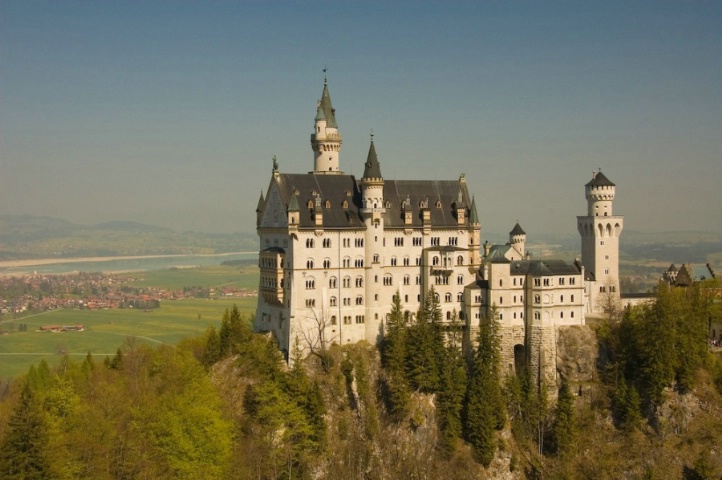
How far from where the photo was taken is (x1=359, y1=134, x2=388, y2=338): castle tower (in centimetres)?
9188

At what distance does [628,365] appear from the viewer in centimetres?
9156

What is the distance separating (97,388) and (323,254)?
25.9m

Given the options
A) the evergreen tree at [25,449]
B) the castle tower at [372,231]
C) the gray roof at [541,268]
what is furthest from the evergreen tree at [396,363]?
the evergreen tree at [25,449]

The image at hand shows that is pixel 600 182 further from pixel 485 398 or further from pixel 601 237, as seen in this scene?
pixel 485 398

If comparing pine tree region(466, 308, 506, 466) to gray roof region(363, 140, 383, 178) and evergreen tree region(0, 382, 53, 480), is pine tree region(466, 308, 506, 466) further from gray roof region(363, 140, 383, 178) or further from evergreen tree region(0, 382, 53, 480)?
evergreen tree region(0, 382, 53, 480)

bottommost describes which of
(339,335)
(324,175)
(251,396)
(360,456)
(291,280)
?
(360,456)

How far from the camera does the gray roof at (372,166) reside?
3617 inches

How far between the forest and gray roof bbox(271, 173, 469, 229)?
955cm

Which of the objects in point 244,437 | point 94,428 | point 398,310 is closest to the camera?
point 94,428

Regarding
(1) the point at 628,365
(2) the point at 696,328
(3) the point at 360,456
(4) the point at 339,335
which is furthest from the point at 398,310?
(2) the point at 696,328

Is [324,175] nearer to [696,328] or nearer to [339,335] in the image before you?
[339,335]

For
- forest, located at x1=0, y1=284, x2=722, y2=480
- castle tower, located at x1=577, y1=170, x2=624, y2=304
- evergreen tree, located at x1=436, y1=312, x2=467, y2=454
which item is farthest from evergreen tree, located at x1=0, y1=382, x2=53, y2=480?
castle tower, located at x1=577, y1=170, x2=624, y2=304

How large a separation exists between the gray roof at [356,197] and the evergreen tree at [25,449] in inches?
1251

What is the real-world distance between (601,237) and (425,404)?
89.7ft
